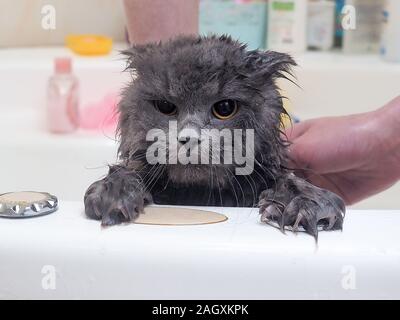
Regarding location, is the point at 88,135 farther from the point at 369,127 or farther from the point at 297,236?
the point at 297,236

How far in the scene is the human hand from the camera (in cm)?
118

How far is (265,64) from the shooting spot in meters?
0.84

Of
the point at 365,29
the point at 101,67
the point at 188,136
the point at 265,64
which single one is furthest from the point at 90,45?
the point at 188,136

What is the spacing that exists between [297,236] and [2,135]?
45.2 inches

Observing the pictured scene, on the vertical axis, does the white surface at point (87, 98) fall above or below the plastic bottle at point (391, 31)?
below

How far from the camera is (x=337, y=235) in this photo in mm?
627

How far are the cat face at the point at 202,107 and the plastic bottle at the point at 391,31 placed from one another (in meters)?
1.00

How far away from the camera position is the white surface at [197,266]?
1.90 feet

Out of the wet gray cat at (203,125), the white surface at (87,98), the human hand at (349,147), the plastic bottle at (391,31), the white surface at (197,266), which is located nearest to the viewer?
the white surface at (197,266)

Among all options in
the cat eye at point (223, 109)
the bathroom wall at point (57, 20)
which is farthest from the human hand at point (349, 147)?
the bathroom wall at point (57, 20)

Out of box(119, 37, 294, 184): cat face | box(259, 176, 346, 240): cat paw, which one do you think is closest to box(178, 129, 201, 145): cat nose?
box(119, 37, 294, 184): cat face

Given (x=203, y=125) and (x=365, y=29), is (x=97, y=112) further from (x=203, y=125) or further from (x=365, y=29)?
(x=203, y=125)

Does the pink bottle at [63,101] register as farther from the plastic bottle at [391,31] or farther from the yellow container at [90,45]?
the plastic bottle at [391,31]

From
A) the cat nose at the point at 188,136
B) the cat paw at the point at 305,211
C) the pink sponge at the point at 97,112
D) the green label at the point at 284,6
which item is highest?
the green label at the point at 284,6
